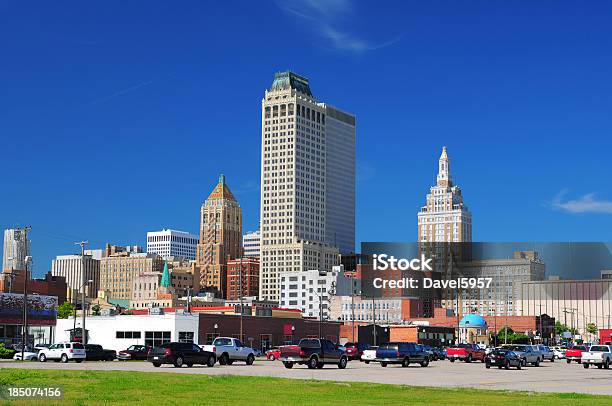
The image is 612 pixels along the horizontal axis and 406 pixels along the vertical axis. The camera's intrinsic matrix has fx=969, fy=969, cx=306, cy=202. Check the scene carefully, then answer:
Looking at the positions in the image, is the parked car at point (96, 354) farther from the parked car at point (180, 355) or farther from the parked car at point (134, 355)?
the parked car at point (180, 355)

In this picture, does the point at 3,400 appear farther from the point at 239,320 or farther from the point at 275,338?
the point at 275,338

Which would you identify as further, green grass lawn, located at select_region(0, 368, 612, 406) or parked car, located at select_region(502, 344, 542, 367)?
parked car, located at select_region(502, 344, 542, 367)

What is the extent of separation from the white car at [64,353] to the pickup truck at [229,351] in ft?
36.6

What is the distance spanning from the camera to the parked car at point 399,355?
7025cm

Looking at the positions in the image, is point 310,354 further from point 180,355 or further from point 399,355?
point 399,355

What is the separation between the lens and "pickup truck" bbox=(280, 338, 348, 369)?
60.6 m

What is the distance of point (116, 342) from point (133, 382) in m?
77.0

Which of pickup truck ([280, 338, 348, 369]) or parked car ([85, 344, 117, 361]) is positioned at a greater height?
pickup truck ([280, 338, 348, 369])

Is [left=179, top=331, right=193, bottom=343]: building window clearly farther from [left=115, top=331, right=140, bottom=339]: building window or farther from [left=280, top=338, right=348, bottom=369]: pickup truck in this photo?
[left=280, top=338, right=348, bottom=369]: pickup truck

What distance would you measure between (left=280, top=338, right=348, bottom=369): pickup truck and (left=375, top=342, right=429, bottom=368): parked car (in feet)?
27.7

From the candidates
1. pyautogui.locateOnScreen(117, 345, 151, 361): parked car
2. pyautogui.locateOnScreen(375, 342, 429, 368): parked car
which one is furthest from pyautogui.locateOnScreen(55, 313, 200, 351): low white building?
pyautogui.locateOnScreen(375, 342, 429, 368): parked car

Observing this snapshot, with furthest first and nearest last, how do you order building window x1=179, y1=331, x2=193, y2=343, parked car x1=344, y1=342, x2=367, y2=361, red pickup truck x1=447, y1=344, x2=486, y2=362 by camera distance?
building window x1=179, y1=331, x2=193, y2=343 → red pickup truck x1=447, y1=344, x2=486, y2=362 → parked car x1=344, y1=342, x2=367, y2=361

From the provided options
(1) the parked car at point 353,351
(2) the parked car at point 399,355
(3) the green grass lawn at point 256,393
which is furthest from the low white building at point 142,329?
(3) the green grass lawn at point 256,393

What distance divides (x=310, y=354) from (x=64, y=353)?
866 inches
